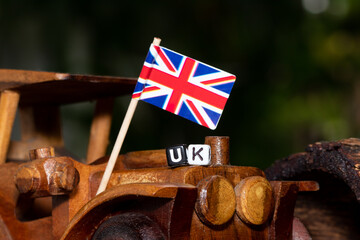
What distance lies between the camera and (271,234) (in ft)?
3.79

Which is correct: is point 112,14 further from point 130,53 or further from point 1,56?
point 1,56

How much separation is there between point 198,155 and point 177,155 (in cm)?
4

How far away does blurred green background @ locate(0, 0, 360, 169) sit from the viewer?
314 centimetres

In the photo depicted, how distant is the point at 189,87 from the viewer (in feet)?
3.82

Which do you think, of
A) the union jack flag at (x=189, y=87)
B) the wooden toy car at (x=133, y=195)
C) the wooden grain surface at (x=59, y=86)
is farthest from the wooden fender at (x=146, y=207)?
the wooden grain surface at (x=59, y=86)

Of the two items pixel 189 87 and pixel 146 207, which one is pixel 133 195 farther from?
pixel 189 87

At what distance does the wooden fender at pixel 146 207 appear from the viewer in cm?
94

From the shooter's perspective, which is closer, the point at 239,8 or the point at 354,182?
the point at 354,182

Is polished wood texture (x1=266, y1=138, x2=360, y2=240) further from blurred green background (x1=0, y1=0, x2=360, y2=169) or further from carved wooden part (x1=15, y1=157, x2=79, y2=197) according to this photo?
blurred green background (x1=0, y1=0, x2=360, y2=169)

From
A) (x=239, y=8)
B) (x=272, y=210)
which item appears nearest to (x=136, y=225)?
(x=272, y=210)

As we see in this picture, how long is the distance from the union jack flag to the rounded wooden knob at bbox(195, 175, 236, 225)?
0.15 metres

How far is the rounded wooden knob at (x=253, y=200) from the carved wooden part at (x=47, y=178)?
0.35m

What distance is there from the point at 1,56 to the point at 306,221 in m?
2.53

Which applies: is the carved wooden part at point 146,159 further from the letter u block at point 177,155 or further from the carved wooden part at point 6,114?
the carved wooden part at point 6,114
